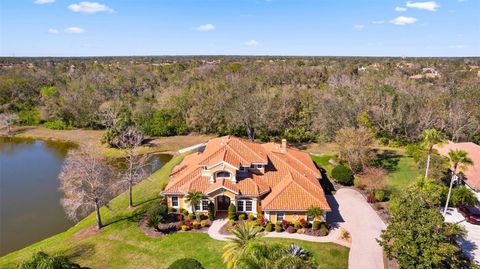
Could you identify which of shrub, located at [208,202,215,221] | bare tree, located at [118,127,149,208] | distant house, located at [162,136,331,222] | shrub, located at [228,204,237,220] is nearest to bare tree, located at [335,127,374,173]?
distant house, located at [162,136,331,222]

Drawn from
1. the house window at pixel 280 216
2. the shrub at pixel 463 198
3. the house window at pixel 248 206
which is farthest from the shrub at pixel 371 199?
the house window at pixel 248 206


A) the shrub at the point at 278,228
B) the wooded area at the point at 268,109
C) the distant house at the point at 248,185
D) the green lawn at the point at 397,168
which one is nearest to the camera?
the shrub at the point at 278,228

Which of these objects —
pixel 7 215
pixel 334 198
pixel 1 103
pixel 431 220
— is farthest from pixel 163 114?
pixel 431 220

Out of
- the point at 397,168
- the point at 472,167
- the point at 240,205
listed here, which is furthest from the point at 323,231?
the point at 397,168

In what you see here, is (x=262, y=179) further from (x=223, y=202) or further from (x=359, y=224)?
(x=359, y=224)

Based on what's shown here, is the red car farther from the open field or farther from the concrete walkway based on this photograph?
the open field

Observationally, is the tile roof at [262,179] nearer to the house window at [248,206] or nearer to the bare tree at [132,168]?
the house window at [248,206]
